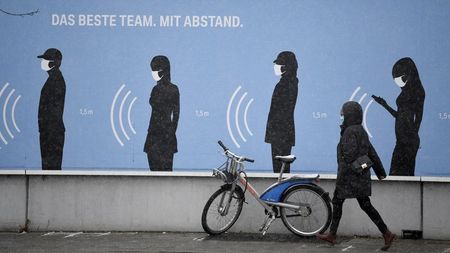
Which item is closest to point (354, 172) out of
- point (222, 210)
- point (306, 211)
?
point (306, 211)

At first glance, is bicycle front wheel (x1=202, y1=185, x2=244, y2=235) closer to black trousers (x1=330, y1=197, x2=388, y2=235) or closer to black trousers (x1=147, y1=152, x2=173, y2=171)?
black trousers (x1=147, y1=152, x2=173, y2=171)

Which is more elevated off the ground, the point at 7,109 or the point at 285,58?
the point at 285,58

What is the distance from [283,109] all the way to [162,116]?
182 centimetres

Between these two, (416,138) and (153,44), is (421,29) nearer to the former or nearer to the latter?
(416,138)

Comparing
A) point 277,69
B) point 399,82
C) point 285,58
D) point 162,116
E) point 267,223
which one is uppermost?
point 285,58

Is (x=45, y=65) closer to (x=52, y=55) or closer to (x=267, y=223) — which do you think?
(x=52, y=55)

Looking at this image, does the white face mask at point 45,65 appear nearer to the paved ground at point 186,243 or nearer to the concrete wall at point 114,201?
the concrete wall at point 114,201

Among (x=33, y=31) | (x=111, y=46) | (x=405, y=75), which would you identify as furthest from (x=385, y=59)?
(x=33, y=31)

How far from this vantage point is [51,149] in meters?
12.4

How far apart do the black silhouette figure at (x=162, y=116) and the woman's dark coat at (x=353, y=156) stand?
2.66 m

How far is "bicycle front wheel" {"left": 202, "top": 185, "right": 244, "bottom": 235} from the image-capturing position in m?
11.7

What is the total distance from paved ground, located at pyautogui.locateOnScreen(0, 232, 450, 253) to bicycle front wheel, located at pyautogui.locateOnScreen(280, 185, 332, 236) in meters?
0.18

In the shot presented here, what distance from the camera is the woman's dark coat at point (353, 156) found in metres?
10.8

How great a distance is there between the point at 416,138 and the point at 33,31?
590 centimetres
